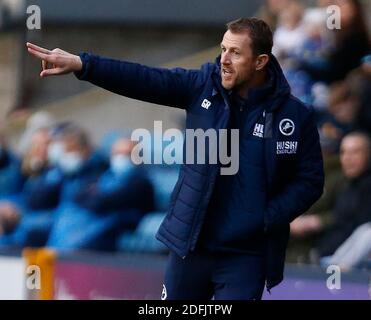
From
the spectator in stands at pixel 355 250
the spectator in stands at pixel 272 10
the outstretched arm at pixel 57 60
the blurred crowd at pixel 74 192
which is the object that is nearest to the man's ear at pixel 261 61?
the outstretched arm at pixel 57 60

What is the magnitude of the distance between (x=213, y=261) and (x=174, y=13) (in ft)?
11.6

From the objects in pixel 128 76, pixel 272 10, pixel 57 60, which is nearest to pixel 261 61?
pixel 128 76

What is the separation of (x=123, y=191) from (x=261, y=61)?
3.49m

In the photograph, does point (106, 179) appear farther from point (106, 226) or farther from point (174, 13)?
point (174, 13)

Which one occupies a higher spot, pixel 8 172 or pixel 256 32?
pixel 256 32

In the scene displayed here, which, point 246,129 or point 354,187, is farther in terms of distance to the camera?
point 354,187

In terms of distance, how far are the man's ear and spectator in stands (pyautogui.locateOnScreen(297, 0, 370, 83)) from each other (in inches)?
109

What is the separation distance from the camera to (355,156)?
23.9ft

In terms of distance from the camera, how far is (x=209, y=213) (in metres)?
4.68

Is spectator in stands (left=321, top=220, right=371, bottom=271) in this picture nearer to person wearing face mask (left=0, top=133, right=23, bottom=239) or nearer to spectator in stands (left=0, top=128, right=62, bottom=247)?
spectator in stands (left=0, top=128, right=62, bottom=247)

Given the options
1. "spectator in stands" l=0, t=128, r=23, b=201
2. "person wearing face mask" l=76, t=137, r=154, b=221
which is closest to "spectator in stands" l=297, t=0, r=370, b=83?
"person wearing face mask" l=76, t=137, r=154, b=221

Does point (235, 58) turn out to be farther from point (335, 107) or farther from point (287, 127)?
Answer: point (335, 107)
